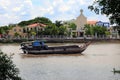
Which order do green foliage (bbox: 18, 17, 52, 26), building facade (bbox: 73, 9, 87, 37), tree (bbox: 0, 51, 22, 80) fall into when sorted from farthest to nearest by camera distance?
green foliage (bbox: 18, 17, 52, 26), building facade (bbox: 73, 9, 87, 37), tree (bbox: 0, 51, 22, 80)

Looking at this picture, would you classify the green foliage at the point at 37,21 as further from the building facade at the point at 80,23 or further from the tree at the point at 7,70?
the tree at the point at 7,70

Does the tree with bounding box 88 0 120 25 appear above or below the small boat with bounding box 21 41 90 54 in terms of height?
above

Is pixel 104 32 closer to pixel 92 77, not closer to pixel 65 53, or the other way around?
pixel 65 53

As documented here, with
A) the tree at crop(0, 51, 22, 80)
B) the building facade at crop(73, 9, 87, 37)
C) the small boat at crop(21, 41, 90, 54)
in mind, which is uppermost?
the building facade at crop(73, 9, 87, 37)

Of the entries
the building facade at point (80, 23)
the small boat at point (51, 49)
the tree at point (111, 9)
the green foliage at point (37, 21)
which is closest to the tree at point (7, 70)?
the tree at point (111, 9)

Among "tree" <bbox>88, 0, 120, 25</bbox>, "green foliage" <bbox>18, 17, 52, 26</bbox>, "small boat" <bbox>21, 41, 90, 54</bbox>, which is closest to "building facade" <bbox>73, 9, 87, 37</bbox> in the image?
"green foliage" <bbox>18, 17, 52, 26</bbox>

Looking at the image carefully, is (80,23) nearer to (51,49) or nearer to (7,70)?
(51,49)

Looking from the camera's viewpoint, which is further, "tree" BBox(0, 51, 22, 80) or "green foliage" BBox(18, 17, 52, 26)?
"green foliage" BBox(18, 17, 52, 26)

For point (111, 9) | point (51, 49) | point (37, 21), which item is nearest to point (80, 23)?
point (37, 21)

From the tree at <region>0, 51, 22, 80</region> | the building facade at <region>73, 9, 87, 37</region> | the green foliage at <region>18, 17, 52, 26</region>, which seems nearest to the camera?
the tree at <region>0, 51, 22, 80</region>

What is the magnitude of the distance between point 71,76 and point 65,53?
28.7 meters

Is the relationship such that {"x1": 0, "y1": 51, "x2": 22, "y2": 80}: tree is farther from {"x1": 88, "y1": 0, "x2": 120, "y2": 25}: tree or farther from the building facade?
the building facade

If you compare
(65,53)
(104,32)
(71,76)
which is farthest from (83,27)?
(71,76)

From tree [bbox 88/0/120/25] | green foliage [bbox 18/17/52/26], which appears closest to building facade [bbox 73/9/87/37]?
green foliage [bbox 18/17/52/26]
